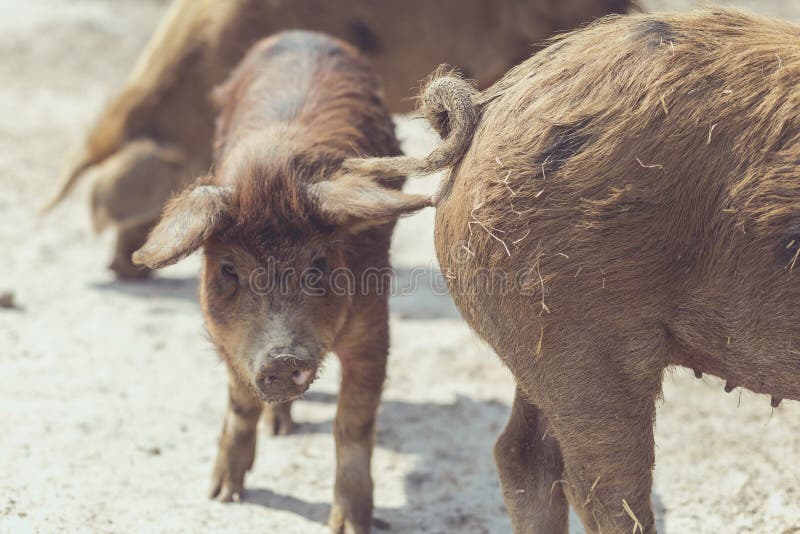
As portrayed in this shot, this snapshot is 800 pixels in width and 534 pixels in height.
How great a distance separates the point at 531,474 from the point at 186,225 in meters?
1.56

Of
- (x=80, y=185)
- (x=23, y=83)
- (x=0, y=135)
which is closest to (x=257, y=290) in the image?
(x=80, y=185)

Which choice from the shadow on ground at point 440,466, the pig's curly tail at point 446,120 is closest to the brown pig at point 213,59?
the shadow on ground at point 440,466

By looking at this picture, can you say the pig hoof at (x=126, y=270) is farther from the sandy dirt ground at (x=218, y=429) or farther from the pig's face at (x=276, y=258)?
the pig's face at (x=276, y=258)

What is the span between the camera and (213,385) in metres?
5.80

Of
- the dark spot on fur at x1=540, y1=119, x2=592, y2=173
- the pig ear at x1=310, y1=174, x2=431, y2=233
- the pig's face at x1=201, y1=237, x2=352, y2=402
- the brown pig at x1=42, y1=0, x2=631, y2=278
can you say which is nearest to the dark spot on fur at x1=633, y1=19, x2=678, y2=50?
the dark spot on fur at x1=540, y1=119, x2=592, y2=173

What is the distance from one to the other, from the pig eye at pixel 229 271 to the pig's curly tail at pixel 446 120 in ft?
Result: 3.04

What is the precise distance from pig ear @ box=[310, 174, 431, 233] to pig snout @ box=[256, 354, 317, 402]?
1.91 ft

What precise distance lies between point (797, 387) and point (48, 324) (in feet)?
16.0

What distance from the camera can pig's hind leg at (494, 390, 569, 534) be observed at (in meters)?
3.58

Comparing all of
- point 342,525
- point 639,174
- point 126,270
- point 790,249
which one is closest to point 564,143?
point 639,174

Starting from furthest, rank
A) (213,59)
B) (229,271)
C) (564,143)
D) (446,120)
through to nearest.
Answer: (213,59), (229,271), (446,120), (564,143)

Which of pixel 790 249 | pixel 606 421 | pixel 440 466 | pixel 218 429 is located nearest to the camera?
pixel 790 249

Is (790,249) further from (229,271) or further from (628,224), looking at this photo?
→ (229,271)

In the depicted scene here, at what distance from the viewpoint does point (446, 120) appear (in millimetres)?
3311
